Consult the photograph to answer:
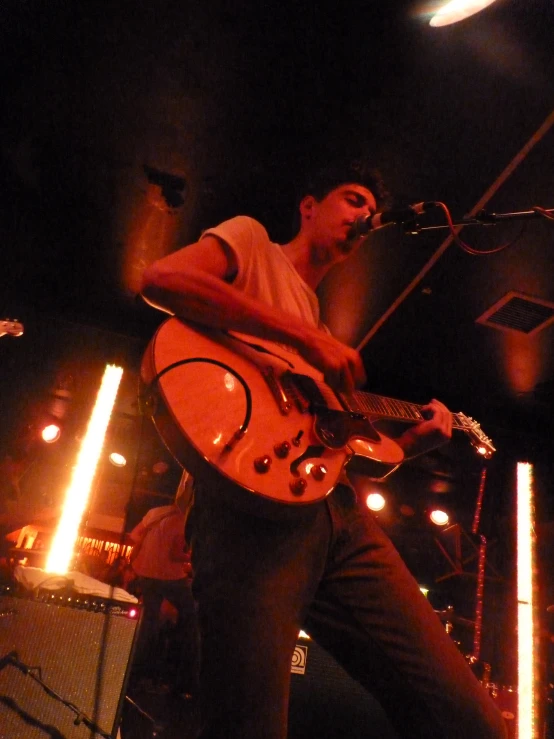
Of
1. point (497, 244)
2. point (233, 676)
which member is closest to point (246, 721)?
point (233, 676)

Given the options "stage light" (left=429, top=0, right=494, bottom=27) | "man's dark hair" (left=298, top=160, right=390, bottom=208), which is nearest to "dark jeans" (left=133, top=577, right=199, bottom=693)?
"man's dark hair" (left=298, top=160, right=390, bottom=208)

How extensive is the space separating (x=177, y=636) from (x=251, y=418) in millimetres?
3561

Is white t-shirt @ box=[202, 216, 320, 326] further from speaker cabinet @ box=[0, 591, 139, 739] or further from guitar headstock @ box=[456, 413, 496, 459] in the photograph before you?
speaker cabinet @ box=[0, 591, 139, 739]

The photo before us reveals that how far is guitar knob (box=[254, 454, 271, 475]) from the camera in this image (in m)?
1.20

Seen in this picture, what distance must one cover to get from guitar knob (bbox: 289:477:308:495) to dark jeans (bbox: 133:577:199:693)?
291cm

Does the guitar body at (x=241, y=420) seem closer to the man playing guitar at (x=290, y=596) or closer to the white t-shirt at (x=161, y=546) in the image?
the man playing guitar at (x=290, y=596)

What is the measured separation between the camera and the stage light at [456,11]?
105 inches

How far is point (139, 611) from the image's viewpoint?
2840 mm

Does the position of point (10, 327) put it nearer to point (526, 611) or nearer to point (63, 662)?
point (63, 662)

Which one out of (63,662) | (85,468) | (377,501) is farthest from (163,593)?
(377,501)

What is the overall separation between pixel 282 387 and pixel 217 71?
2.53 m

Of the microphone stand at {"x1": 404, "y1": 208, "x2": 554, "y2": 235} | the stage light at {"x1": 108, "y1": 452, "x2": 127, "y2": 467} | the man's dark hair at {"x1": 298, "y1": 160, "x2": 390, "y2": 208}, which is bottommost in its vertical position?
the microphone stand at {"x1": 404, "y1": 208, "x2": 554, "y2": 235}

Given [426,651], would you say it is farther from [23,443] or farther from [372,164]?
[23,443]

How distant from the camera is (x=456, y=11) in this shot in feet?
8.91
